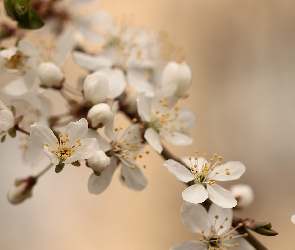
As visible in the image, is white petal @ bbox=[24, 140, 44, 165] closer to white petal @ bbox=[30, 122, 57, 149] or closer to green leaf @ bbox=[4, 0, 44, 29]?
white petal @ bbox=[30, 122, 57, 149]

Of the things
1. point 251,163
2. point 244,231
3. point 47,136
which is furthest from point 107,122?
point 251,163

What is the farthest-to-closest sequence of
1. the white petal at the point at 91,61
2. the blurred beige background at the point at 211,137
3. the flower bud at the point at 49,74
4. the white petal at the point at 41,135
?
1. the blurred beige background at the point at 211,137
2. the white petal at the point at 91,61
3. the flower bud at the point at 49,74
4. the white petal at the point at 41,135

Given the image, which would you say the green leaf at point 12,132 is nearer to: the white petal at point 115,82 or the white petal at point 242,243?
the white petal at point 115,82

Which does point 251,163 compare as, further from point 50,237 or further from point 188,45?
point 50,237

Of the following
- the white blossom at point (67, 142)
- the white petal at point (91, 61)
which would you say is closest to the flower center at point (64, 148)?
the white blossom at point (67, 142)

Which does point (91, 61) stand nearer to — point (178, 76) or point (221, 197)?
point (178, 76)

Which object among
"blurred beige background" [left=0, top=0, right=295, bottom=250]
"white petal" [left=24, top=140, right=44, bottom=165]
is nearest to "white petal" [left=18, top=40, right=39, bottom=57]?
"white petal" [left=24, top=140, right=44, bottom=165]
